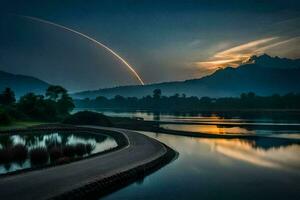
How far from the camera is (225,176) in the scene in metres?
37.0

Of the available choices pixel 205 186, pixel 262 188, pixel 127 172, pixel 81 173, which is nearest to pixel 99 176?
pixel 81 173

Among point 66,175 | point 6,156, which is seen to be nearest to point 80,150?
point 6,156

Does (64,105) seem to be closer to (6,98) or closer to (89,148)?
(6,98)

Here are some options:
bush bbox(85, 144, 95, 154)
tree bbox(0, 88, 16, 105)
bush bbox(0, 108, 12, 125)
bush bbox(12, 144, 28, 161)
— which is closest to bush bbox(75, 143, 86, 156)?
bush bbox(85, 144, 95, 154)

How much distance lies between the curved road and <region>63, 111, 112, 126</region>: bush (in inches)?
2394

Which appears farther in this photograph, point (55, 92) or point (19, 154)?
point (55, 92)

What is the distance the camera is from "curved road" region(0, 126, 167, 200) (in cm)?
2438

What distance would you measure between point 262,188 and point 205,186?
4.76 meters

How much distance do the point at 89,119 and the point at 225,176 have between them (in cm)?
7597

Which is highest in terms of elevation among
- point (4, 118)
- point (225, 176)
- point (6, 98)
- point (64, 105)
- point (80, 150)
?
point (6, 98)

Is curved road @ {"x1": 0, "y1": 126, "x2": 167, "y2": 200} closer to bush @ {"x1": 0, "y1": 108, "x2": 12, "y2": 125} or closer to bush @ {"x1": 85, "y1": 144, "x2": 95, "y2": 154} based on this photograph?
bush @ {"x1": 85, "y1": 144, "x2": 95, "y2": 154}

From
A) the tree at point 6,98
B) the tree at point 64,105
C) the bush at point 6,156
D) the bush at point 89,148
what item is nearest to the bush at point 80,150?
the bush at point 89,148

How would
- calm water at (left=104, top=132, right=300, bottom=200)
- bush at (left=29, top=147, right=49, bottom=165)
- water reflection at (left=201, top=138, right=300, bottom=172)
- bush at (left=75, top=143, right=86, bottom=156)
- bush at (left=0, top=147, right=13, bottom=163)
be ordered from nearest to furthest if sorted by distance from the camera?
calm water at (left=104, top=132, right=300, bottom=200) < bush at (left=29, top=147, right=49, bottom=165) < bush at (left=0, top=147, right=13, bottom=163) < water reflection at (left=201, top=138, right=300, bottom=172) < bush at (left=75, top=143, right=86, bottom=156)

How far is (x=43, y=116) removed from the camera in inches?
4518
